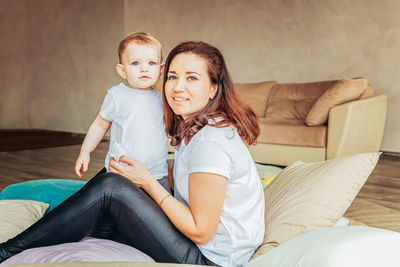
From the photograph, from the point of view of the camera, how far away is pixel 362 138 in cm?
427

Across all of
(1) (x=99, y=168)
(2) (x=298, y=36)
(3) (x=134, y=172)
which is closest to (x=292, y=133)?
(1) (x=99, y=168)

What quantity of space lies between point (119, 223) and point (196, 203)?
28 cm

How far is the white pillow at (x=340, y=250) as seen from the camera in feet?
2.54

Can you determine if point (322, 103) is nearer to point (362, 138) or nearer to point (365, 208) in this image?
point (362, 138)

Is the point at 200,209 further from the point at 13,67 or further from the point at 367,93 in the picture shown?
the point at 13,67

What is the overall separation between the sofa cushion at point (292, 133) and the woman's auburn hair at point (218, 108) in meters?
3.02

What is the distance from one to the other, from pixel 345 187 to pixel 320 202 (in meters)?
0.11

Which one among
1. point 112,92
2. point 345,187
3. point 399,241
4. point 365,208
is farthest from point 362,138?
point 399,241

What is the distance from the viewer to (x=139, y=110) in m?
1.57

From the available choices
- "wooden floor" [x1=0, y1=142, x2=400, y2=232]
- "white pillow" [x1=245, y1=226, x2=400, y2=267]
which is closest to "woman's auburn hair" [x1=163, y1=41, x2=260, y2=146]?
"white pillow" [x1=245, y1=226, x2=400, y2=267]

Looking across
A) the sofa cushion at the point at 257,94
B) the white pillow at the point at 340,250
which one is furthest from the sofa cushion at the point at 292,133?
the white pillow at the point at 340,250

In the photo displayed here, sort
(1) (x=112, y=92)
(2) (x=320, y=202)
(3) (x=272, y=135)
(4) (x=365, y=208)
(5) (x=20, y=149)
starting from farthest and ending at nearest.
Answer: (5) (x=20, y=149) < (3) (x=272, y=135) < (4) (x=365, y=208) < (1) (x=112, y=92) < (2) (x=320, y=202)

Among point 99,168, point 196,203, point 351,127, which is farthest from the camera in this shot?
point 99,168

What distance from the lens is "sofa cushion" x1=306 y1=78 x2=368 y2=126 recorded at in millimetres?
4070
